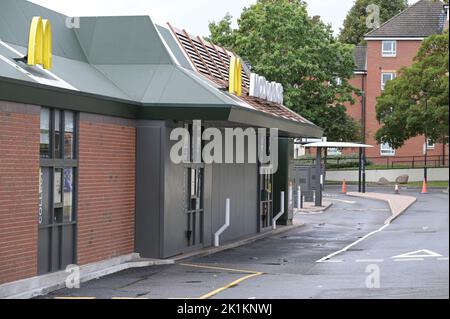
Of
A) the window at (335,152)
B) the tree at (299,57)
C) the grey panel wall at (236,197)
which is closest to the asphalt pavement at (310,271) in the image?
the grey panel wall at (236,197)

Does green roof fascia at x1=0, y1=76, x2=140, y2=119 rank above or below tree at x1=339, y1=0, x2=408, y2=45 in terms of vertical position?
below

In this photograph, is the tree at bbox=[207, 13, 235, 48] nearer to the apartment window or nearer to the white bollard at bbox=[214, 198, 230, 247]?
the white bollard at bbox=[214, 198, 230, 247]

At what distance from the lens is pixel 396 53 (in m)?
65.6

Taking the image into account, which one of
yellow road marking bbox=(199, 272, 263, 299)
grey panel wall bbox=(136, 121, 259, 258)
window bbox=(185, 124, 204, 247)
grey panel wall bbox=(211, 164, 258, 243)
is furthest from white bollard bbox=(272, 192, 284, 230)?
yellow road marking bbox=(199, 272, 263, 299)

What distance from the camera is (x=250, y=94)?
21.1 metres

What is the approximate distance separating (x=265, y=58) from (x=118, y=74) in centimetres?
3639

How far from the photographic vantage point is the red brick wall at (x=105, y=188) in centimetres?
1491

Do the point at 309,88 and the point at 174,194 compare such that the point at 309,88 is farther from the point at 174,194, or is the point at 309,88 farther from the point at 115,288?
the point at 115,288

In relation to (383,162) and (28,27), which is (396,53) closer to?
(383,162)

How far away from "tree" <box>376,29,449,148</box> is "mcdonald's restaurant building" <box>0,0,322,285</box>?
25.5 metres

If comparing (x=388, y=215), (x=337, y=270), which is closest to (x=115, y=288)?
(x=337, y=270)

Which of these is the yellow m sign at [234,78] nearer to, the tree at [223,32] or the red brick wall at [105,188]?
the red brick wall at [105,188]

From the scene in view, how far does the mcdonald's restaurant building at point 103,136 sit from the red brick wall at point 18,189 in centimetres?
2

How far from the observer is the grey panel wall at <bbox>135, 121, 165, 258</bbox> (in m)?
17.0
